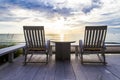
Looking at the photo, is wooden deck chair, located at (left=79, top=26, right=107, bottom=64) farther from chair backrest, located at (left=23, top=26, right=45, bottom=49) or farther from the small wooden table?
chair backrest, located at (left=23, top=26, right=45, bottom=49)

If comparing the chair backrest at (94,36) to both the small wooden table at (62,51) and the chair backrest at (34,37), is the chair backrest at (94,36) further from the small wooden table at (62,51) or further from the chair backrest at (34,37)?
the chair backrest at (34,37)

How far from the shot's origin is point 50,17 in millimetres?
12039

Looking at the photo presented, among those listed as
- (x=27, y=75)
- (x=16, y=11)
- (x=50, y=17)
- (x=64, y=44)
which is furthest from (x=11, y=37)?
(x=27, y=75)

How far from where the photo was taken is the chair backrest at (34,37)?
5.25 m

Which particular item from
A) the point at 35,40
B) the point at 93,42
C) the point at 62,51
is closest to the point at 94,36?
the point at 93,42

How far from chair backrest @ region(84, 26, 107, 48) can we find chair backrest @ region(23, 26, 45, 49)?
122 centimetres

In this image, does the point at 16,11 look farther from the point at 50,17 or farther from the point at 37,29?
the point at 37,29

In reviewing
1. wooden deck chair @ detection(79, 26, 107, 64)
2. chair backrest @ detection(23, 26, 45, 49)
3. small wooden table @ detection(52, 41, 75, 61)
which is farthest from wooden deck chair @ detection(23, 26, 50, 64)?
wooden deck chair @ detection(79, 26, 107, 64)

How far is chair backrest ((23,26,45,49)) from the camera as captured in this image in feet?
17.2

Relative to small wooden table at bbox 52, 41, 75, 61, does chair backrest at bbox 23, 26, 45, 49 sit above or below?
above

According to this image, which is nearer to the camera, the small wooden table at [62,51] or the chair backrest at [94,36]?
the chair backrest at [94,36]

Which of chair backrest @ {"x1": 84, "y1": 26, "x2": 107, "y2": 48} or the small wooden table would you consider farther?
the small wooden table

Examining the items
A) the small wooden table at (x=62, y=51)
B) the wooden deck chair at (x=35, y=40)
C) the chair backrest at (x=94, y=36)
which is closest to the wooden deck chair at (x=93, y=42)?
the chair backrest at (x=94, y=36)

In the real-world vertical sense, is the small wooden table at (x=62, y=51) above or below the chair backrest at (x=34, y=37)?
below
